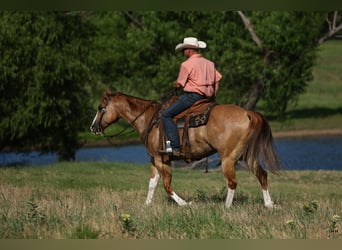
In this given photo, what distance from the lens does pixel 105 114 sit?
12328 mm

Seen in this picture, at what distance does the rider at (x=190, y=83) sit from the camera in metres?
11.3

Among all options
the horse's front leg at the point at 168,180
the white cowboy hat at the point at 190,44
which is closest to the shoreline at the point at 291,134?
the horse's front leg at the point at 168,180

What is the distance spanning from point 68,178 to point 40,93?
26.7 feet

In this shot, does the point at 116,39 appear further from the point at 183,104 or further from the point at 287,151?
the point at 183,104

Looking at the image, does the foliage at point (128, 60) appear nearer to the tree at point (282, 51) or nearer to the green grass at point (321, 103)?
the tree at point (282, 51)

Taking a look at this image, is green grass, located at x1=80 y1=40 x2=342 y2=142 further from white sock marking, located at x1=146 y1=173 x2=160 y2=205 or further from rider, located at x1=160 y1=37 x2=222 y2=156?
rider, located at x1=160 y1=37 x2=222 y2=156

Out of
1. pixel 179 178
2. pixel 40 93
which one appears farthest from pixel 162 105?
pixel 40 93

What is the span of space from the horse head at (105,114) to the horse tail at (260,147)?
2.29 m

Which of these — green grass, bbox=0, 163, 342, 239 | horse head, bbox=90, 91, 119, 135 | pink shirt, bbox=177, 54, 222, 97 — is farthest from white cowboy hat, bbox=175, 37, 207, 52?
green grass, bbox=0, 163, 342, 239

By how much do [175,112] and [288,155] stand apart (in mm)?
19591

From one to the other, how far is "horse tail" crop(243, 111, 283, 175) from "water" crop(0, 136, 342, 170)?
16163 mm

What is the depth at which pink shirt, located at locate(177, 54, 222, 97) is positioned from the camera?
11.2 meters

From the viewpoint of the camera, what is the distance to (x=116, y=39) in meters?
28.2

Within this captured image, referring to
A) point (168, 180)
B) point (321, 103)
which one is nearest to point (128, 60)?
point (321, 103)
